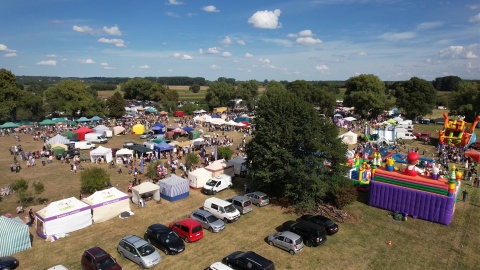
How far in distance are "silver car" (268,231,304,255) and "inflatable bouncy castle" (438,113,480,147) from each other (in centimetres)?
3037

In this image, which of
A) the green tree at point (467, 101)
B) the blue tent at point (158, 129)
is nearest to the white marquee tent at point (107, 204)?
the blue tent at point (158, 129)

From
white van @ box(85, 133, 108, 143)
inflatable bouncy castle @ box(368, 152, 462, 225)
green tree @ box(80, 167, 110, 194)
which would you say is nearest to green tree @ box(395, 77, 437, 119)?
inflatable bouncy castle @ box(368, 152, 462, 225)

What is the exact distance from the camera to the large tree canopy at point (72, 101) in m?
55.6

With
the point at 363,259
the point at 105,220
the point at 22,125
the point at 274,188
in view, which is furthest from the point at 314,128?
the point at 22,125

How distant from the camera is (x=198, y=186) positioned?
75.3 feet

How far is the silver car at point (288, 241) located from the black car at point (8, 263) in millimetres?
10987

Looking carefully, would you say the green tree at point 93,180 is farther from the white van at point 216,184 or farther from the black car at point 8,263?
the black car at point 8,263

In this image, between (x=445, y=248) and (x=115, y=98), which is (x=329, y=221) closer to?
(x=445, y=248)

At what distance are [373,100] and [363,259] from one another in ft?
157

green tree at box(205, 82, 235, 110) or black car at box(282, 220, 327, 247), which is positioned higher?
green tree at box(205, 82, 235, 110)

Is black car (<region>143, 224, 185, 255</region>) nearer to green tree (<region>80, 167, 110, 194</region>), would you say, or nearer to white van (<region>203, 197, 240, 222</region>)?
white van (<region>203, 197, 240, 222</region>)

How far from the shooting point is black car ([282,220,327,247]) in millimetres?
14852

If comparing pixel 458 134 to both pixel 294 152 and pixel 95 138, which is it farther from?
pixel 95 138

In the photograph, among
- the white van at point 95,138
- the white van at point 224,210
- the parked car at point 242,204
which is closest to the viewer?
the white van at point 224,210
